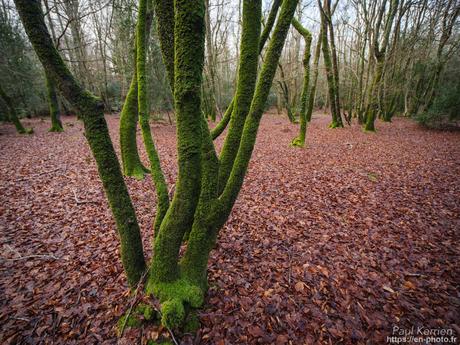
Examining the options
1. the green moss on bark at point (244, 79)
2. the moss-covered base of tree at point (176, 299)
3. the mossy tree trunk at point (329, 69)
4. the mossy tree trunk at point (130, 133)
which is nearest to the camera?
the green moss on bark at point (244, 79)

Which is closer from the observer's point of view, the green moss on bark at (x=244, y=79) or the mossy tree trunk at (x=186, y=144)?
the mossy tree trunk at (x=186, y=144)

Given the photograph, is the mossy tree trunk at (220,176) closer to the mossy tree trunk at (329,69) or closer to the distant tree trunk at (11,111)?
the mossy tree trunk at (329,69)

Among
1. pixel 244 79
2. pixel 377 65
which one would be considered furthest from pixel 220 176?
pixel 377 65

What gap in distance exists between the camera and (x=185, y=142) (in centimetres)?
179

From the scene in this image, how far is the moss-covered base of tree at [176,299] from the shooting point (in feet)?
6.78

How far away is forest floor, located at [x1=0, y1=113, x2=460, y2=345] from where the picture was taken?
2330 millimetres

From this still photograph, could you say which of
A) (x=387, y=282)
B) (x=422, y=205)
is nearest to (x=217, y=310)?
(x=387, y=282)

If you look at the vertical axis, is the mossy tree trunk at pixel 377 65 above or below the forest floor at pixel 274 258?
above

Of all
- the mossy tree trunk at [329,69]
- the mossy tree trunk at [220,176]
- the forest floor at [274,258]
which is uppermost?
the mossy tree trunk at [329,69]

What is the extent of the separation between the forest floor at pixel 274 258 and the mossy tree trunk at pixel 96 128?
0.71 meters

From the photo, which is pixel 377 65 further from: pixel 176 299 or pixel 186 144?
pixel 176 299

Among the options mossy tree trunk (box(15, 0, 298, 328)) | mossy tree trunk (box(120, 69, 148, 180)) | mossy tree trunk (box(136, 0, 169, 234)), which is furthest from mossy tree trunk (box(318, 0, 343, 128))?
mossy tree trunk (box(15, 0, 298, 328))

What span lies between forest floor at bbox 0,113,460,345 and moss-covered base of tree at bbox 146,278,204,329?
23cm

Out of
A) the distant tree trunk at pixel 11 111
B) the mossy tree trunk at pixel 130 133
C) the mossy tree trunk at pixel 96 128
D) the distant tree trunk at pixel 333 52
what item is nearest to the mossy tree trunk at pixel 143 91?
the mossy tree trunk at pixel 96 128
